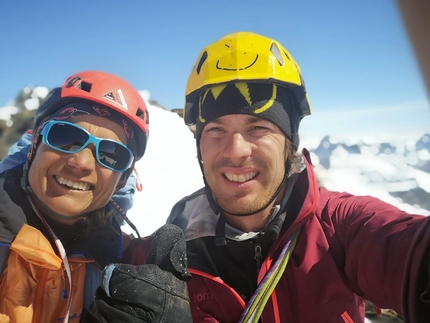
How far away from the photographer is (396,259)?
5.32 ft

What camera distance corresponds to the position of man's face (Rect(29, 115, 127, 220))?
2611 millimetres

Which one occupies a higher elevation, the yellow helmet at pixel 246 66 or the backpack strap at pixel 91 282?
the yellow helmet at pixel 246 66


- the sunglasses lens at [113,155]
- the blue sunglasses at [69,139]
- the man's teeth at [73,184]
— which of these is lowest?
the man's teeth at [73,184]

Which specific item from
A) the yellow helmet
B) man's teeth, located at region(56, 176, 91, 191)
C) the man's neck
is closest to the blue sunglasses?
man's teeth, located at region(56, 176, 91, 191)

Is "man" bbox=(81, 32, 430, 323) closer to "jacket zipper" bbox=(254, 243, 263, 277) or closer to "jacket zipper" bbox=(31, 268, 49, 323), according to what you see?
"jacket zipper" bbox=(254, 243, 263, 277)

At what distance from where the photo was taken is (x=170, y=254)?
1.87 m

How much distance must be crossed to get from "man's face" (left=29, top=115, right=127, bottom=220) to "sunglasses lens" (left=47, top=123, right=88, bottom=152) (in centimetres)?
6

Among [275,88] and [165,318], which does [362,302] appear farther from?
[275,88]

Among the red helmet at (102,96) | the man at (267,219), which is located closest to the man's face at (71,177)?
the red helmet at (102,96)

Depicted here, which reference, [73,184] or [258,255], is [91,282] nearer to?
[73,184]

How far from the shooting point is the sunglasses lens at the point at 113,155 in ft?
9.08

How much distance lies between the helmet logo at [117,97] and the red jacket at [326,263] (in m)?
1.40

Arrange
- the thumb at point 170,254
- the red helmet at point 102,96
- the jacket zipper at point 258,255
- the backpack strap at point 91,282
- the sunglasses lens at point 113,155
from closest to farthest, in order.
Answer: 1. the thumb at point 170,254
2. the jacket zipper at point 258,255
3. the backpack strap at point 91,282
4. the sunglasses lens at point 113,155
5. the red helmet at point 102,96

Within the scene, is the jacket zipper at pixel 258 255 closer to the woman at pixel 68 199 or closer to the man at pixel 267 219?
the man at pixel 267 219
